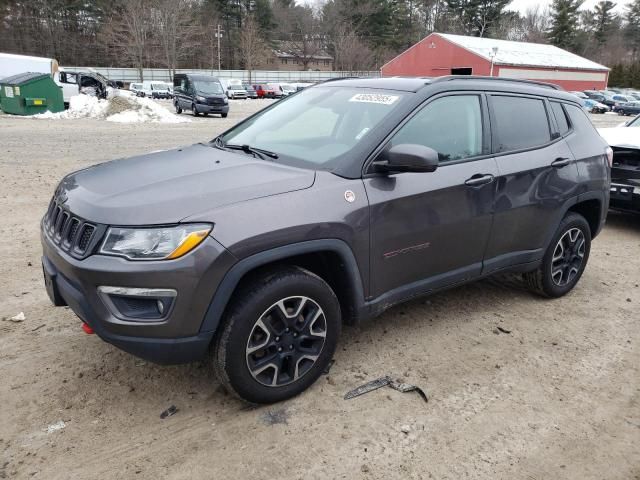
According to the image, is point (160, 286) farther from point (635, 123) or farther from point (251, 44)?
point (251, 44)

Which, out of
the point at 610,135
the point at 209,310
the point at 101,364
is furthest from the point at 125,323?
the point at 610,135

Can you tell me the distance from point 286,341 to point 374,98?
173cm

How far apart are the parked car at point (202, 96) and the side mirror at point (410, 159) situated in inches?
897

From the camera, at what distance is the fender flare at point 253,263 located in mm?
2656

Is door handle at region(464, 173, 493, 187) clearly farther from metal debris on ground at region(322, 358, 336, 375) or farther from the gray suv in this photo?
metal debris on ground at region(322, 358, 336, 375)

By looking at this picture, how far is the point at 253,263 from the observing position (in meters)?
2.70

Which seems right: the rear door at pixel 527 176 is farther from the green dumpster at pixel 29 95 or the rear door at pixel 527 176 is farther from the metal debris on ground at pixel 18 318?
the green dumpster at pixel 29 95

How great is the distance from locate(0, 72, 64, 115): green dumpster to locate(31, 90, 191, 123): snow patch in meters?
0.46

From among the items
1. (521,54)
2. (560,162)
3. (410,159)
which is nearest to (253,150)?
(410,159)

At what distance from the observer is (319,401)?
10.2ft

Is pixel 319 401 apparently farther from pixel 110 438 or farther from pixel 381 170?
pixel 381 170

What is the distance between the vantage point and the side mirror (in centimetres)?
304

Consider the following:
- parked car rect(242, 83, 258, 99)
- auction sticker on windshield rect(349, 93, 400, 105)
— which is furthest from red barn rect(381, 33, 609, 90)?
auction sticker on windshield rect(349, 93, 400, 105)

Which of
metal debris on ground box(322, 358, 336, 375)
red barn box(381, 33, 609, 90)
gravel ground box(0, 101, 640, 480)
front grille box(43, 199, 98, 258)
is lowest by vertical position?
gravel ground box(0, 101, 640, 480)
